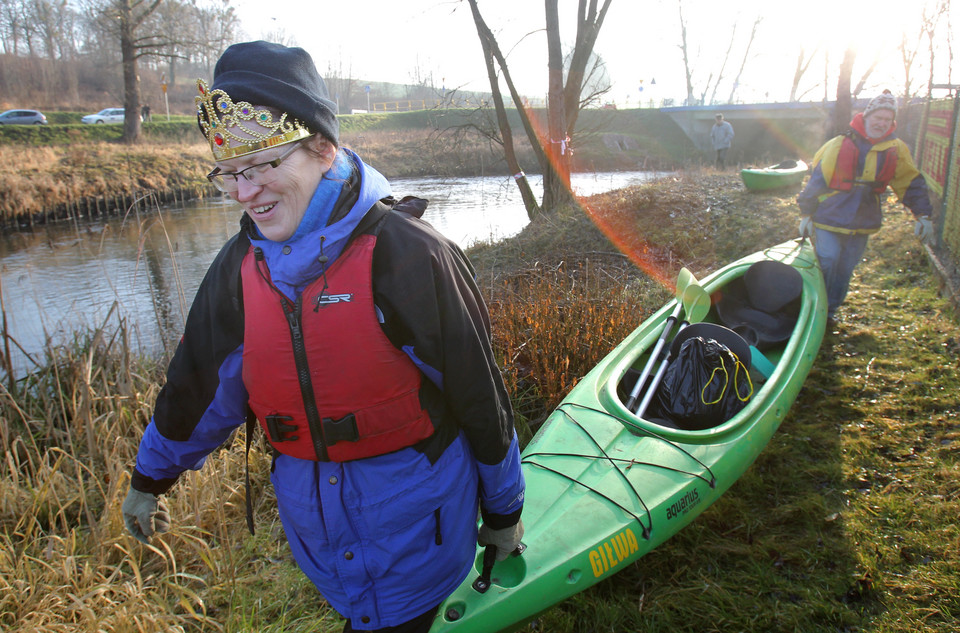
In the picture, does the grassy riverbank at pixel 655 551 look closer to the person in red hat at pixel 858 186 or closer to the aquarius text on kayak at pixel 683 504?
the aquarius text on kayak at pixel 683 504

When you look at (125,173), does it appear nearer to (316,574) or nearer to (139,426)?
(139,426)

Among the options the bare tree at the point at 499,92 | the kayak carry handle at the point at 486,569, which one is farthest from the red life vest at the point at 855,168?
the bare tree at the point at 499,92

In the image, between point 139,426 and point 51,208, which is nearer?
point 139,426

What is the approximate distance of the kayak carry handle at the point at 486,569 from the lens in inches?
62.9

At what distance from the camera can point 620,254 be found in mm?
7090

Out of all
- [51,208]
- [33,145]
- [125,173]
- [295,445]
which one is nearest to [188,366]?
[295,445]

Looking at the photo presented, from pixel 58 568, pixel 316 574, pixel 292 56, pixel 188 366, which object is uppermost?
pixel 292 56

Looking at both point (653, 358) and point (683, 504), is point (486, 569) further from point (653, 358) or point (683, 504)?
point (653, 358)

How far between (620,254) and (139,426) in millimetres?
5401

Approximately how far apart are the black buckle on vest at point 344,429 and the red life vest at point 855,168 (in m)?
4.44

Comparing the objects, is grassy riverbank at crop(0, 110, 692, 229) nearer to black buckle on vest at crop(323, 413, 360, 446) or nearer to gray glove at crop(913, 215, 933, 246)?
gray glove at crop(913, 215, 933, 246)

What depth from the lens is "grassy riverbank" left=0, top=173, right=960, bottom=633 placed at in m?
2.27

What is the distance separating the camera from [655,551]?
8.60 feet

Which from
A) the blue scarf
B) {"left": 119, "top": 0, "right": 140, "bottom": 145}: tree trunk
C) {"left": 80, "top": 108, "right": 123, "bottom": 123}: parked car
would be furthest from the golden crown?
{"left": 80, "top": 108, "right": 123, "bottom": 123}: parked car
